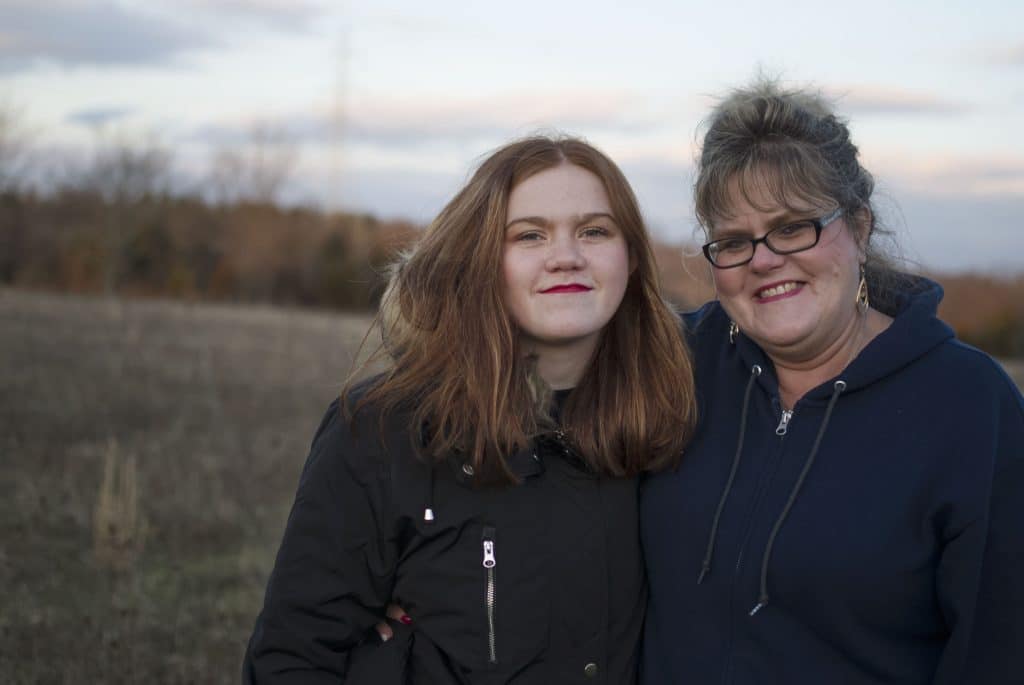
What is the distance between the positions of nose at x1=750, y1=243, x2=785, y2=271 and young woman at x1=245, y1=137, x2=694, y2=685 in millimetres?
355

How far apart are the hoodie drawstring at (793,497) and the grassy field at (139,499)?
1705 mm

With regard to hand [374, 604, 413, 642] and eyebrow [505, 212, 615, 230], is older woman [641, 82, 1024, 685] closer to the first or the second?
eyebrow [505, 212, 615, 230]

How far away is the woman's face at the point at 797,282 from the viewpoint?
2768 mm

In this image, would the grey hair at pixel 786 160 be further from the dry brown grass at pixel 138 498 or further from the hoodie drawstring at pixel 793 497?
the dry brown grass at pixel 138 498

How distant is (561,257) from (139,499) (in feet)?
18.9

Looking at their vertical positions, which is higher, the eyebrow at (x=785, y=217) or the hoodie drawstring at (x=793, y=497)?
the eyebrow at (x=785, y=217)

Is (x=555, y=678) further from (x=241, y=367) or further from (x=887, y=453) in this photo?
(x=241, y=367)

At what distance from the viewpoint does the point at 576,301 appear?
110 inches

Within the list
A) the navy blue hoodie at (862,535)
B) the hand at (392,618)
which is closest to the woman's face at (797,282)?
the navy blue hoodie at (862,535)

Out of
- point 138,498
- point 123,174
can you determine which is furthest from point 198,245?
point 138,498

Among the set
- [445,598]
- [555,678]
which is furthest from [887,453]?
[445,598]

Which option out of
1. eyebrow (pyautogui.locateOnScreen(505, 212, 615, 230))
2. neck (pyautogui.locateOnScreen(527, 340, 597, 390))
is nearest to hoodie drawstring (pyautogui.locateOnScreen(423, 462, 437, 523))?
neck (pyautogui.locateOnScreen(527, 340, 597, 390))

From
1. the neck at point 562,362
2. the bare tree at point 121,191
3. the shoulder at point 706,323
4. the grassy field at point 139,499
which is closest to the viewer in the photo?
the neck at point 562,362

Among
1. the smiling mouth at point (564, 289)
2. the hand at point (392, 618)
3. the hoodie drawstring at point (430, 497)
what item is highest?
the smiling mouth at point (564, 289)
